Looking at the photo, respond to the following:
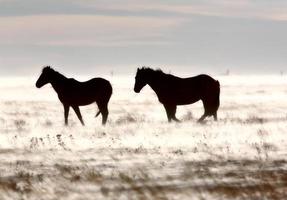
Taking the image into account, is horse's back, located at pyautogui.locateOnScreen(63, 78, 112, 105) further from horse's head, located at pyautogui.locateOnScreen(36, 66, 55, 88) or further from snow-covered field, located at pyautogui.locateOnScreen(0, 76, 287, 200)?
snow-covered field, located at pyautogui.locateOnScreen(0, 76, 287, 200)

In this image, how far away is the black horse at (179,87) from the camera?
20328 mm

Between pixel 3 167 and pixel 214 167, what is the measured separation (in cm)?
340

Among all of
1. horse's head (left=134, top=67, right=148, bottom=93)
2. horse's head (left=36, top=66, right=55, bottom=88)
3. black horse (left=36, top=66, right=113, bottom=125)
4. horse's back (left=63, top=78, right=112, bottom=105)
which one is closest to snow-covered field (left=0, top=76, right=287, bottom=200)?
black horse (left=36, top=66, right=113, bottom=125)

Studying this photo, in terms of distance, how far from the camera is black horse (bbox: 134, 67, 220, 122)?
2033 centimetres

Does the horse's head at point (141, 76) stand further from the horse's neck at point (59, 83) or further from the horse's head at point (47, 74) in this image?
the horse's head at point (47, 74)

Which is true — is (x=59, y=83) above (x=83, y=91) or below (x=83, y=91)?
above

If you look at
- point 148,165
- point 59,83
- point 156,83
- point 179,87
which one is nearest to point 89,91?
point 59,83

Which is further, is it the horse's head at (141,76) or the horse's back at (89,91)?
the horse's head at (141,76)

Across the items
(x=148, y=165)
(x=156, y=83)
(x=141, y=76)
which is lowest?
(x=148, y=165)

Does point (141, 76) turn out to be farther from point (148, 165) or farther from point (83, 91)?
point (148, 165)

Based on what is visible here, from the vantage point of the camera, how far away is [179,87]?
20484mm

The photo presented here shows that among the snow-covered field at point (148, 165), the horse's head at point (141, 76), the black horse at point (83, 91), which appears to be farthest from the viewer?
the horse's head at point (141, 76)

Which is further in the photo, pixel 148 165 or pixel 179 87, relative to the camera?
pixel 179 87

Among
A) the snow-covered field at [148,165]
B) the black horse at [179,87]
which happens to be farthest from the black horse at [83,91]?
the snow-covered field at [148,165]
